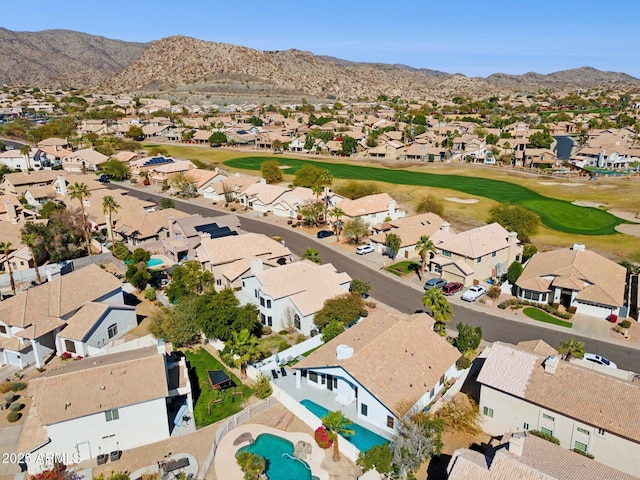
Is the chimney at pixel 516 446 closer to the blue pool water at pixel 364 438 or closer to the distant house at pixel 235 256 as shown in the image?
the blue pool water at pixel 364 438

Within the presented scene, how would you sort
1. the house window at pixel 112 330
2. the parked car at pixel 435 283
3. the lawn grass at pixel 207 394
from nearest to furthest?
the lawn grass at pixel 207 394
the house window at pixel 112 330
the parked car at pixel 435 283

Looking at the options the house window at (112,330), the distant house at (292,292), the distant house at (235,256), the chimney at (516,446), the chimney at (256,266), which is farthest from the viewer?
the distant house at (235,256)

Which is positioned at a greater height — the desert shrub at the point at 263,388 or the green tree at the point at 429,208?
the green tree at the point at 429,208

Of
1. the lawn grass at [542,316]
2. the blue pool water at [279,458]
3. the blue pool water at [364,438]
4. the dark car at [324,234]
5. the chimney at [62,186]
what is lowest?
the blue pool water at [279,458]

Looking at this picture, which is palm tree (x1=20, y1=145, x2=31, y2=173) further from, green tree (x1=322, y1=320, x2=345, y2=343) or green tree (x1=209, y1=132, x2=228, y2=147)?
green tree (x1=322, y1=320, x2=345, y2=343)

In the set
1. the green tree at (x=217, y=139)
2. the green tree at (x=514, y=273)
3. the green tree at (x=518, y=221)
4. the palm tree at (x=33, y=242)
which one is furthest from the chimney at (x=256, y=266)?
the green tree at (x=217, y=139)

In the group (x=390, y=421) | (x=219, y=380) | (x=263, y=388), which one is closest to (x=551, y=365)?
(x=390, y=421)

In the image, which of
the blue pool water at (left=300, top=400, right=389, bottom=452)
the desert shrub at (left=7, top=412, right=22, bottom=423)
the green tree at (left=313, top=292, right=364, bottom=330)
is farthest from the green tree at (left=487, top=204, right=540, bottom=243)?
the desert shrub at (left=7, top=412, right=22, bottom=423)
